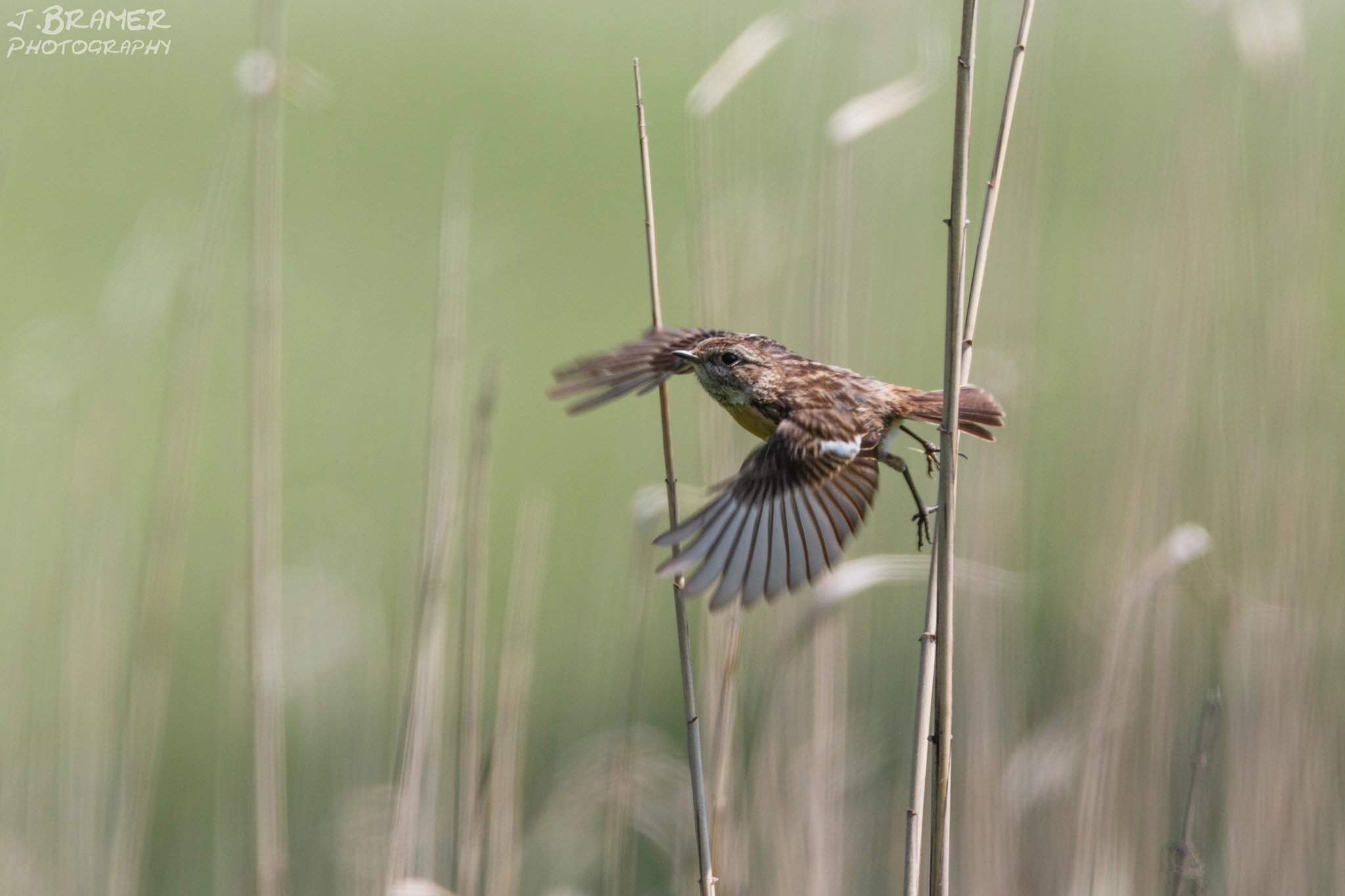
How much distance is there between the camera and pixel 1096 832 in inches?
78.9

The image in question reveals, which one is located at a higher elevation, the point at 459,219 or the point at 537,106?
the point at 537,106

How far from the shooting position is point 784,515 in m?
1.54

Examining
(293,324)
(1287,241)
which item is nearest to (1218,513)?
(1287,241)

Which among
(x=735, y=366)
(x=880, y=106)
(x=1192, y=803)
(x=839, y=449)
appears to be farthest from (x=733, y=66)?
(x=1192, y=803)

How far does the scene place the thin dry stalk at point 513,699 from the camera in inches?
77.0

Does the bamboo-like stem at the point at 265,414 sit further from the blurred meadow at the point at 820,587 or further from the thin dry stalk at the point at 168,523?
the thin dry stalk at the point at 168,523

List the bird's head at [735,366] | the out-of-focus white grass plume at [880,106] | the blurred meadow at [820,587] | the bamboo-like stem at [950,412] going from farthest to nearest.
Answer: the blurred meadow at [820,587]
the bird's head at [735,366]
the out-of-focus white grass plume at [880,106]
the bamboo-like stem at [950,412]

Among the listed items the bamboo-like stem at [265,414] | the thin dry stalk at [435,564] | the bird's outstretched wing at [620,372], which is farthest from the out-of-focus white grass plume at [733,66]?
the bamboo-like stem at [265,414]

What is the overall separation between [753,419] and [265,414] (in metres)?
0.73

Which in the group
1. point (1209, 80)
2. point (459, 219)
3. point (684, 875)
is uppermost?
point (1209, 80)

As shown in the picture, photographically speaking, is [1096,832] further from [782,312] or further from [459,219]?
[459,219]

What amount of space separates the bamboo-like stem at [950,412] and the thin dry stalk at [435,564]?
887mm

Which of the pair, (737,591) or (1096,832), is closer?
(737,591)

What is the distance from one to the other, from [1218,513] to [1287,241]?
1.87ft
